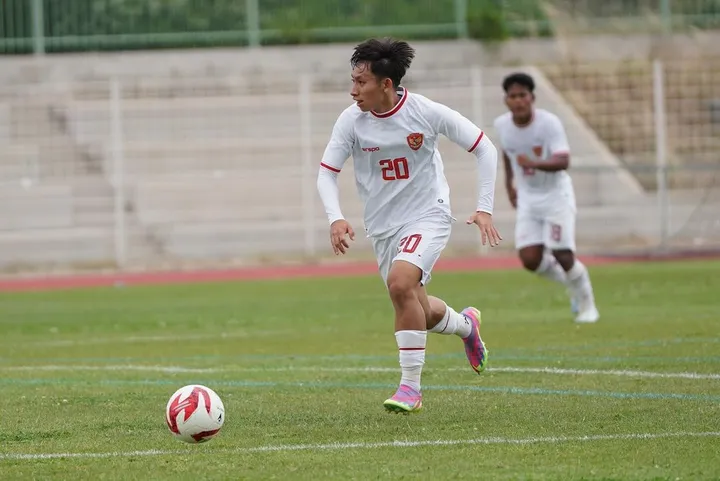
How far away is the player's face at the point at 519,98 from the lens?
44.7ft

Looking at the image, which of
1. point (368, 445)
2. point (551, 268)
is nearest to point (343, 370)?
point (368, 445)

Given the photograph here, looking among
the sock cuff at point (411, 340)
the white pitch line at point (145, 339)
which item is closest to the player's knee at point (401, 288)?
the sock cuff at point (411, 340)

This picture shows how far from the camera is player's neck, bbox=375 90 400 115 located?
8.45 meters

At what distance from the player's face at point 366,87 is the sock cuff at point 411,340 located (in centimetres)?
135

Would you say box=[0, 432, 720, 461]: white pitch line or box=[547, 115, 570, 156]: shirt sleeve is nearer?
box=[0, 432, 720, 461]: white pitch line

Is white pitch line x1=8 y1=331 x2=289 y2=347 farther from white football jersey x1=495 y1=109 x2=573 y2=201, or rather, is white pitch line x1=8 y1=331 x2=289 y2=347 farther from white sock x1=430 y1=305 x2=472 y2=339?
white sock x1=430 y1=305 x2=472 y2=339

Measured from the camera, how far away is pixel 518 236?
46.8ft

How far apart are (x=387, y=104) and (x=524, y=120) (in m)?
5.67

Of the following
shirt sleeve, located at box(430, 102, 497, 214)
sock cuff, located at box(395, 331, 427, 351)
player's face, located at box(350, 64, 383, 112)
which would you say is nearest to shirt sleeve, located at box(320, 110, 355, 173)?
player's face, located at box(350, 64, 383, 112)

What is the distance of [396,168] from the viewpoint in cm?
855

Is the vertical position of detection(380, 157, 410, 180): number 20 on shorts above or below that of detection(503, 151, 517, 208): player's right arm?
above

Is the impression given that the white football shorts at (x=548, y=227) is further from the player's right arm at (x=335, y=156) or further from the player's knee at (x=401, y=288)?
the player's knee at (x=401, y=288)

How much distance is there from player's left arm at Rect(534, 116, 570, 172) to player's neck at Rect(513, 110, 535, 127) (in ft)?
0.74

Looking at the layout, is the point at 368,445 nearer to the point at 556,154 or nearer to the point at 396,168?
the point at 396,168
